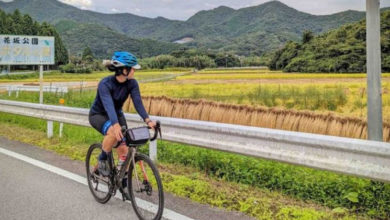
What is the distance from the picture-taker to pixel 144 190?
3.86m

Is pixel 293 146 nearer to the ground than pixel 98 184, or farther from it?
farther from it

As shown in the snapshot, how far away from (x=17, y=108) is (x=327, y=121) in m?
7.86

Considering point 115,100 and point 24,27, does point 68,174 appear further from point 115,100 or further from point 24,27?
point 24,27

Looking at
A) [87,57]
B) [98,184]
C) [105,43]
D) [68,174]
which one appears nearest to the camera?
[98,184]

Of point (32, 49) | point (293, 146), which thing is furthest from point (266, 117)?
point (32, 49)

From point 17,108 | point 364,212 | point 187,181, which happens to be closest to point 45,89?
point 17,108

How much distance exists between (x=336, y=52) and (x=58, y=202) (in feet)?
165

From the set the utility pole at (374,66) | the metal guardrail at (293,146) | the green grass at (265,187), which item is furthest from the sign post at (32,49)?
the utility pole at (374,66)

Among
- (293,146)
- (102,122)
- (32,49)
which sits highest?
(32,49)

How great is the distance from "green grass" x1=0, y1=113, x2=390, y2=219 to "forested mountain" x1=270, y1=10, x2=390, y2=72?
36965mm

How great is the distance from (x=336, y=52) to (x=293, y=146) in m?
49.3

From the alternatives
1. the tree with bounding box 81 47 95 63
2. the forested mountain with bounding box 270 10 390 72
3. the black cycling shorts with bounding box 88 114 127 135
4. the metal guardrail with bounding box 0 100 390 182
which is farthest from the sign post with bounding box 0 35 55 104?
the tree with bounding box 81 47 95 63

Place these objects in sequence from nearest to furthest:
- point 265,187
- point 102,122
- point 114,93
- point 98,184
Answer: point 114,93 → point 102,122 → point 98,184 → point 265,187

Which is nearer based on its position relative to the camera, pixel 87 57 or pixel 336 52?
pixel 336 52
